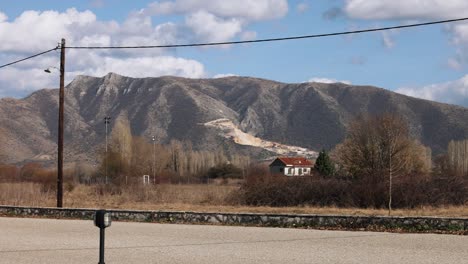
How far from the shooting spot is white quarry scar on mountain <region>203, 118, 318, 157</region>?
595 feet

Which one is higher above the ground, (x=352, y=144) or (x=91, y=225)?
(x=352, y=144)

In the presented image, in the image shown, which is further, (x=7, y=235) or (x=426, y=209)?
(x=426, y=209)

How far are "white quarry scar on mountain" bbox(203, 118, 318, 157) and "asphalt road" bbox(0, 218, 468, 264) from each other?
158m

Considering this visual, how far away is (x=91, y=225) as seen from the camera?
79.0 ft

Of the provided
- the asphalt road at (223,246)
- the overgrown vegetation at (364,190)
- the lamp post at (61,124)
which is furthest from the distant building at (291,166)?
the asphalt road at (223,246)

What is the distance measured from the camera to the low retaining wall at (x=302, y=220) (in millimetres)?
20531

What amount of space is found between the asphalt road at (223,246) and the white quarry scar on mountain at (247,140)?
157726mm

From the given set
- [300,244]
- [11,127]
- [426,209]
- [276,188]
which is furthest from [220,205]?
[11,127]

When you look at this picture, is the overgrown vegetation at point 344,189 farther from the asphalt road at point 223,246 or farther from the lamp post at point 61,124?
the asphalt road at point 223,246

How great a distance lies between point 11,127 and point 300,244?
168479mm

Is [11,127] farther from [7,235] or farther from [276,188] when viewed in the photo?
[7,235]

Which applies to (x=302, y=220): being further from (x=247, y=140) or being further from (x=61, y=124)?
(x=247, y=140)

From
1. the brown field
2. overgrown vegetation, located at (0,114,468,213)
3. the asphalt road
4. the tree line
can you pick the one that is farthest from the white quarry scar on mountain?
the asphalt road

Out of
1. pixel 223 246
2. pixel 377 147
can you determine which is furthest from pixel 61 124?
pixel 377 147
